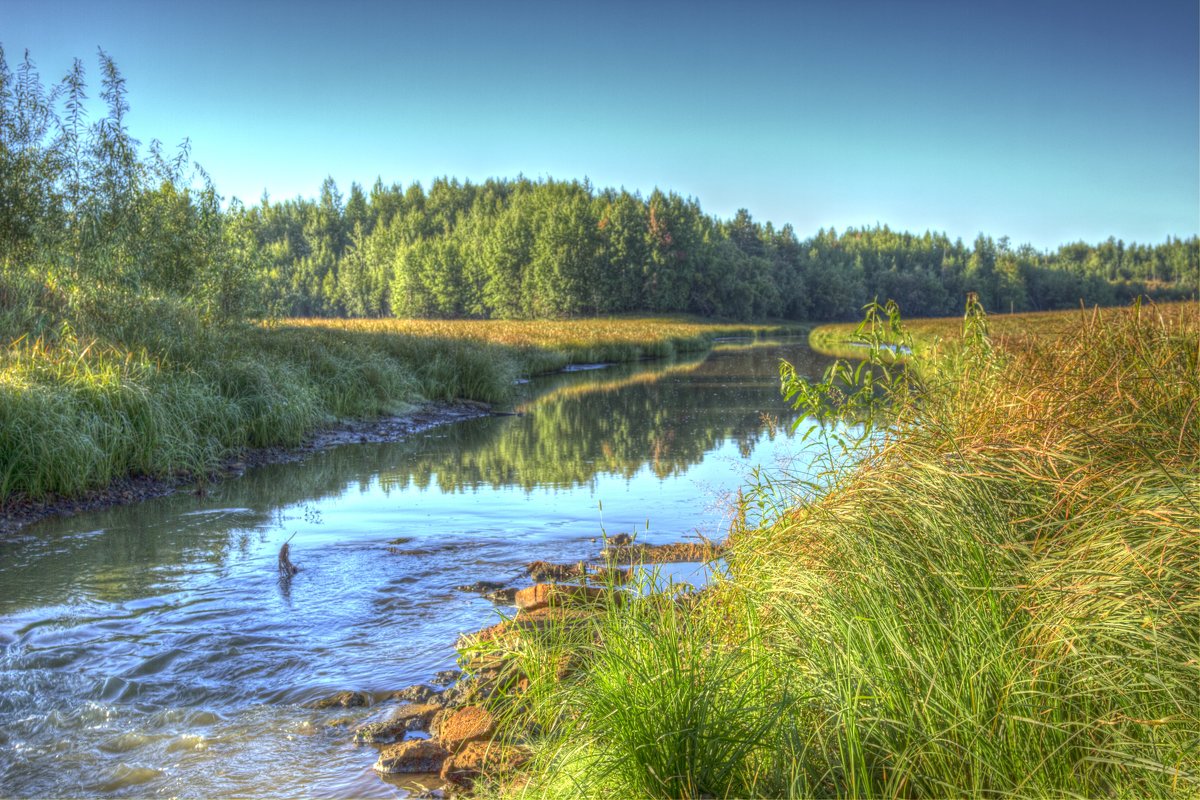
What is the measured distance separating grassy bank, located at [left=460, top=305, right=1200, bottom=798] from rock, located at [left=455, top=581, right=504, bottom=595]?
279cm

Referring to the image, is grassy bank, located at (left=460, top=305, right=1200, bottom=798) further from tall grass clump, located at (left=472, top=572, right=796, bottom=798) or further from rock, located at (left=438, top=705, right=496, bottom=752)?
rock, located at (left=438, top=705, right=496, bottom=752)

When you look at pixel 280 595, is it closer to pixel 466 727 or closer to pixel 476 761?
pixel 466 727

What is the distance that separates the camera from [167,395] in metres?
11.7

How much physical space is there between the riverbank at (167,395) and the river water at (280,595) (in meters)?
Answer: 0.69

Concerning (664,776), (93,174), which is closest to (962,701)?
(664,776)

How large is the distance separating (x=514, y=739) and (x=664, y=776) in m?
1.30

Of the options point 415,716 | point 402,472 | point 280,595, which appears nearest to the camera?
point 415,716

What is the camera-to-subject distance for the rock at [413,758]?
4.07m

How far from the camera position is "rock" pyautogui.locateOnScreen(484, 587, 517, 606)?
6465 mm

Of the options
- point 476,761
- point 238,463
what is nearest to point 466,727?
point 476,761

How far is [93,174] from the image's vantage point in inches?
590

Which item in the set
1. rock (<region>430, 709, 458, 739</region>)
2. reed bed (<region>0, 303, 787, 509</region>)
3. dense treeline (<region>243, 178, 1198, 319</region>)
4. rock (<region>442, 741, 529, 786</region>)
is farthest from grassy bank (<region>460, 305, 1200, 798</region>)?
dense treeline (<region>243, 178, 1198, 319</region>)

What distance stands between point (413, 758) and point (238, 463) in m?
9.50

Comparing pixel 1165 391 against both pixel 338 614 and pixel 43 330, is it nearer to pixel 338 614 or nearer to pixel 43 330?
pixel 338 614
